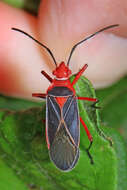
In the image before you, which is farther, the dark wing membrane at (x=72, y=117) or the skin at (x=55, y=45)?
the skin at (x=55, y=45)

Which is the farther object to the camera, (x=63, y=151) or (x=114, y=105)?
(x=114, y=105)

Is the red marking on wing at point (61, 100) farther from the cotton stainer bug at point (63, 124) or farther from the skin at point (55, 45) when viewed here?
the skin at point (55, 45)

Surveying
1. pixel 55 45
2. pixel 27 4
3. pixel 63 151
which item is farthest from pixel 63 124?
pixel 27 4

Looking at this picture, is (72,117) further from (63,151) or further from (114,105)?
(114,105)

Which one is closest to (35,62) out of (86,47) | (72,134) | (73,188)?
(86,47)

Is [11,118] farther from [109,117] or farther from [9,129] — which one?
[109,117]

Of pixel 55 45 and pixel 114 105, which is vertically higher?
pixel 55 45

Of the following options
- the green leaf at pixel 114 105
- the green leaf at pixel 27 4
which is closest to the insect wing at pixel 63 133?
the green leaf at pixel 114 105
